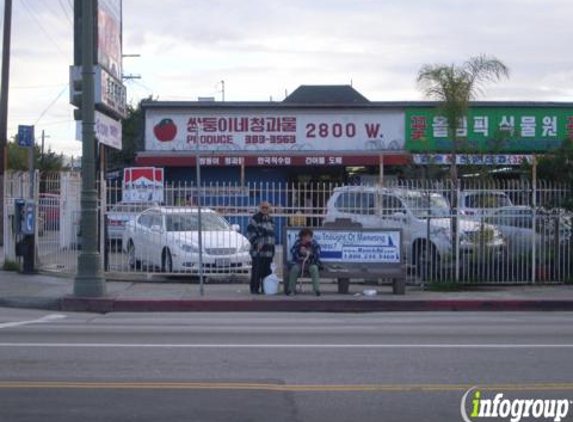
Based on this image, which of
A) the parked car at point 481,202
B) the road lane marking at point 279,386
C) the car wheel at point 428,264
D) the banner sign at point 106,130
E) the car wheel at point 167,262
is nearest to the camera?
the road lane marking at point 279,386

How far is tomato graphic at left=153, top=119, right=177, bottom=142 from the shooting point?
122 feet

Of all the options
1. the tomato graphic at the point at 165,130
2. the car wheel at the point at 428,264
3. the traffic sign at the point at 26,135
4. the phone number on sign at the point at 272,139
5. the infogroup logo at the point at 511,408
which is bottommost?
the infogroup logo at the point at 511,408

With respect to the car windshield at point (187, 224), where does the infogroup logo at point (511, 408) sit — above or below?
below

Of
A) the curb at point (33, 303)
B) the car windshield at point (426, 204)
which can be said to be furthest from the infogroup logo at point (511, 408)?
the car windshield at point (426, 204)

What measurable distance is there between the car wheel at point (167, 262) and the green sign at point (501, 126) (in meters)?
17.8

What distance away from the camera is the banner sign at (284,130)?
1468 inches

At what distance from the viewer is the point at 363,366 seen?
10422mm

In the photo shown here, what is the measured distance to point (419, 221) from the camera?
799 inches

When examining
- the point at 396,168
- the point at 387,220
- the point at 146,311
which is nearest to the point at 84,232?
the point at 146,311

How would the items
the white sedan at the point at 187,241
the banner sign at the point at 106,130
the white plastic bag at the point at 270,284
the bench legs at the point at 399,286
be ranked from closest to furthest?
the white plastic bag at the point at 270,284 < the bench legs at the point at 399,286 < the banner sign at the point at 106,130 < the white sedan at the point at 187,241

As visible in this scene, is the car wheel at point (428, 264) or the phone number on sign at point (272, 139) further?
the phone number on sign at point (272, 139)

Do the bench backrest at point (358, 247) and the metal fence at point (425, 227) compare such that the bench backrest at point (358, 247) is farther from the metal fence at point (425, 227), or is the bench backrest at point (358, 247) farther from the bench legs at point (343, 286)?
the metal fence at point (425, 227)

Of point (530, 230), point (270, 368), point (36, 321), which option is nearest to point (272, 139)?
point (530, 230)

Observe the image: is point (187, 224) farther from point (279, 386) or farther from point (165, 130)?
point (165, 130)
